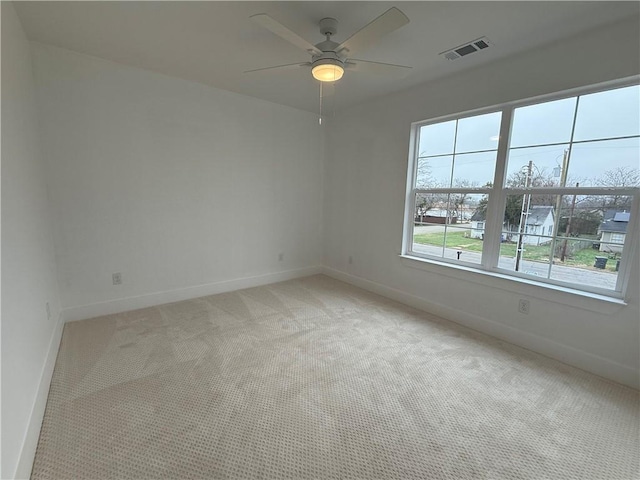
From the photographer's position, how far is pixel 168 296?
10.6ft

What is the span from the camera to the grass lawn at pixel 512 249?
2207 millimetres

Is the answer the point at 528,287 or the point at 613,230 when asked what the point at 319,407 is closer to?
the point at 528,287

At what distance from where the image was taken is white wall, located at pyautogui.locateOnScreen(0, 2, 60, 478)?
124 centimetres

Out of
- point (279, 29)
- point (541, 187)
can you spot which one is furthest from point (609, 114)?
point (279, 29)

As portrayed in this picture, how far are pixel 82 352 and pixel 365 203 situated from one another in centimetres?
329

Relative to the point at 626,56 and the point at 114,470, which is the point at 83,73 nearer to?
the point at 114,470

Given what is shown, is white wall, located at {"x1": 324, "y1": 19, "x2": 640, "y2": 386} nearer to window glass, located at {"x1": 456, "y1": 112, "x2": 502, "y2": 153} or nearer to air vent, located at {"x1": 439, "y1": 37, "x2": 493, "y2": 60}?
window glass, located at {"x1": 456, "y1": 112, "x2": 502, "y2": 153}

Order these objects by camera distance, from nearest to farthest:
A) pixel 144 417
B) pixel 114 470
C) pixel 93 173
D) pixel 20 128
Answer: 1. pixel 114 470
2. pixel 144 417
3. pixel 20 128
4. pixel 93 173

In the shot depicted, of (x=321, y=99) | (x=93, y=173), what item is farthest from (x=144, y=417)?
(x=321, y=99)

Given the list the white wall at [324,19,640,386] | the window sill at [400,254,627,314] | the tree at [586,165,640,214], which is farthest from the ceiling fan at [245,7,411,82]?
the window sill at [400,254,627,314]

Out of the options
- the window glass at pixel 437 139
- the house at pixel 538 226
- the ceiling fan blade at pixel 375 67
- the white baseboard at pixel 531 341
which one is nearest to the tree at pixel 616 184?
the house at pixel 538 226

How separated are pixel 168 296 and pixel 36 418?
5.88 ft

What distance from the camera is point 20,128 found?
1.83 metres

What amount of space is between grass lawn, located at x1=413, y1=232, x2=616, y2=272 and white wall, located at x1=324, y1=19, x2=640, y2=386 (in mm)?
241
